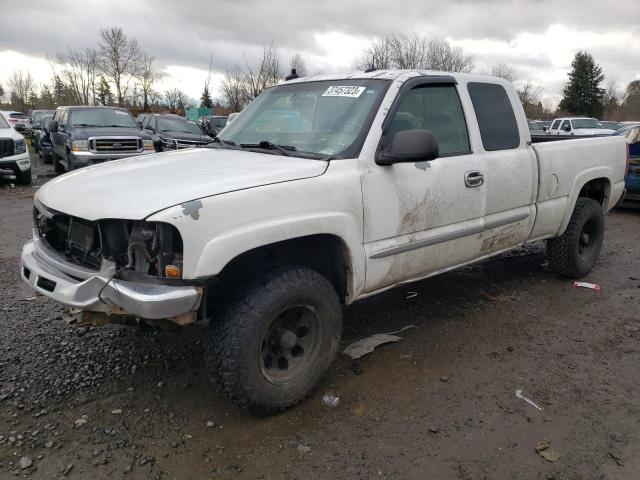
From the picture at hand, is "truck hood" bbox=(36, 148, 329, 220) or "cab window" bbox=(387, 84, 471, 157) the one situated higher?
"cab window" bbox=(387, 84, 471, 157)

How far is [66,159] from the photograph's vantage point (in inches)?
462

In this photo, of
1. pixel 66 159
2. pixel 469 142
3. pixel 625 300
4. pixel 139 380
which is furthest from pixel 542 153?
pixel 66 159

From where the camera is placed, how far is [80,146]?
10859 millimetres

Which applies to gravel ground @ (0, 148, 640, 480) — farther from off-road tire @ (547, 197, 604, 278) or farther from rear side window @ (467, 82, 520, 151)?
rear side window @ (467, 82, 520, 151)

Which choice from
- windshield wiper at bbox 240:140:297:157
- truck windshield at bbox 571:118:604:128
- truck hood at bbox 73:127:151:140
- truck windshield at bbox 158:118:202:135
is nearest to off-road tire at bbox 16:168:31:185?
truck hood at bbox 73:127:151:140

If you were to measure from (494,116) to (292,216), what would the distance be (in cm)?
227

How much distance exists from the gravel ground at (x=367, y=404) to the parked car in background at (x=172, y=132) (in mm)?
9741

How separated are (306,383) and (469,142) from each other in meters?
2.15

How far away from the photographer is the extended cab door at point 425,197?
316cm

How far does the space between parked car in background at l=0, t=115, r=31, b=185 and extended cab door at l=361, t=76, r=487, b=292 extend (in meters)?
10.4

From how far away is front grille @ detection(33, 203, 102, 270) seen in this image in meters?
2.70

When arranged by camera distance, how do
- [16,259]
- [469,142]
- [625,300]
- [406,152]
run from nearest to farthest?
[406,152], [469,142], [625,300], [16,259]

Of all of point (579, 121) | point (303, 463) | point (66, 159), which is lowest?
point (303, 463)

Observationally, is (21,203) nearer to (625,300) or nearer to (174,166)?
(174,166)
